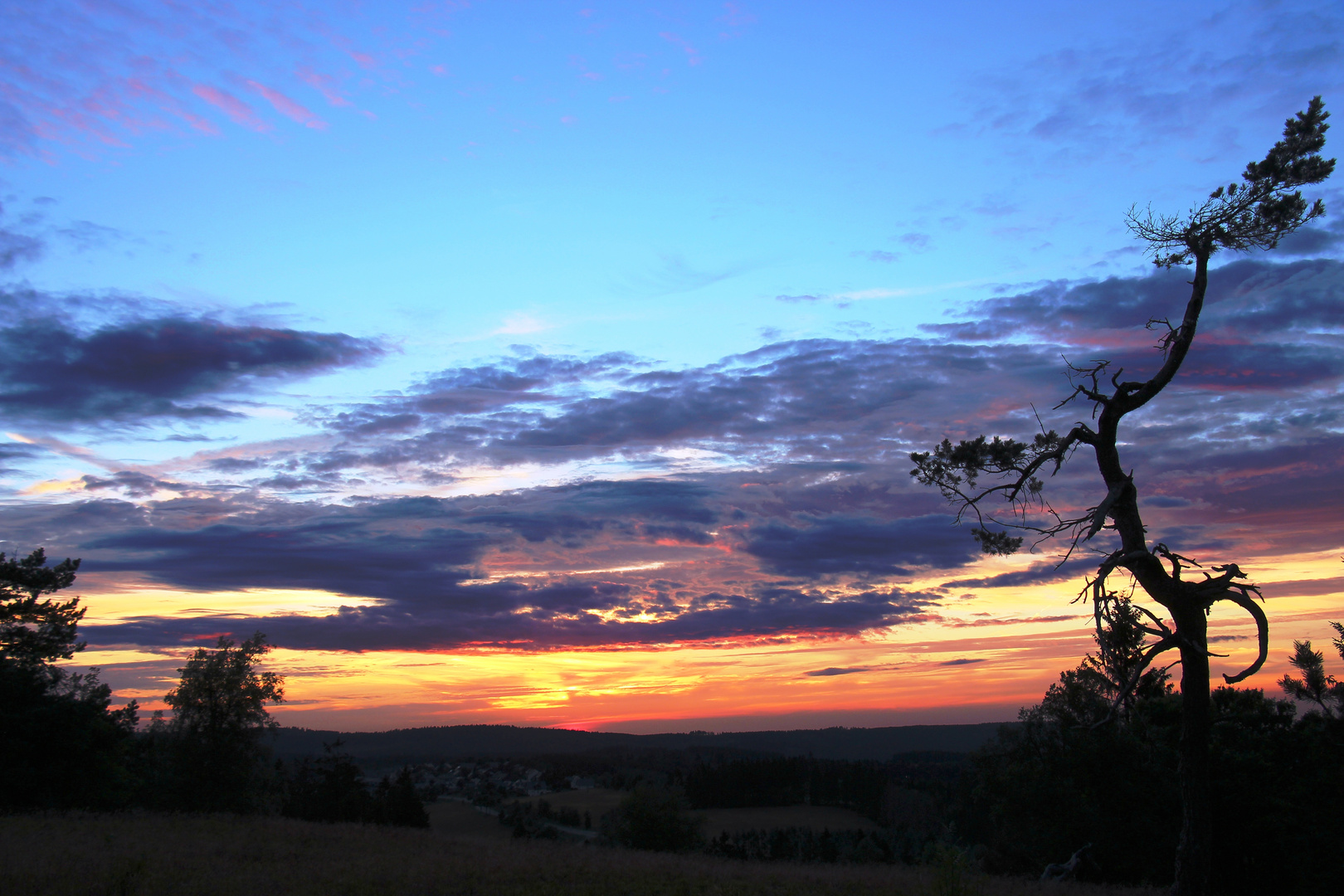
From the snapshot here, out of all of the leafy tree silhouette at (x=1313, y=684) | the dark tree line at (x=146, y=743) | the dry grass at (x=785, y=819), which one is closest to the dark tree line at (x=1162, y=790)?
the leafy tree silhouette at (x=1313, y=684)

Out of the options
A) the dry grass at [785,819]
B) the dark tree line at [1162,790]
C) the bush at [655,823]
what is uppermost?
the dark tree line at [1162,790]

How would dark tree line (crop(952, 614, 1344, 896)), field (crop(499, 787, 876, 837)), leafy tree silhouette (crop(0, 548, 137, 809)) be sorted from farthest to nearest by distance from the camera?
field (crop(499, 787, 876, 837)), leafy tree silhouette (crop(0, 548, 137, 809)), dark tree line (crop(952, 614, 1344, 896))

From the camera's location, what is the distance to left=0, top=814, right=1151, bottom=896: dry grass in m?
13.8

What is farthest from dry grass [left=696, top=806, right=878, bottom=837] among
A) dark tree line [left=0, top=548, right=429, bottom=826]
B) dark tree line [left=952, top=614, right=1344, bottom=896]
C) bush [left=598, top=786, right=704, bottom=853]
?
dark tree line [left=952, top=614, right=1344, bottom=896]

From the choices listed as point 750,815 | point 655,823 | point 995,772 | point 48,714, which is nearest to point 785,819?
point 750,815

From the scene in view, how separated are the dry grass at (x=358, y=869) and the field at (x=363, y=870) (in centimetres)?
4

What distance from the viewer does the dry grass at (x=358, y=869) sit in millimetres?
13758

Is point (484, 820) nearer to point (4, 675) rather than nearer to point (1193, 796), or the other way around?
point (4, 675)

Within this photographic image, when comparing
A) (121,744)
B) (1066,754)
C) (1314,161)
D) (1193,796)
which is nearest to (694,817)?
(1066,754)

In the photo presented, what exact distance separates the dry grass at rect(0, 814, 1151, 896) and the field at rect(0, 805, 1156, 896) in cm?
4

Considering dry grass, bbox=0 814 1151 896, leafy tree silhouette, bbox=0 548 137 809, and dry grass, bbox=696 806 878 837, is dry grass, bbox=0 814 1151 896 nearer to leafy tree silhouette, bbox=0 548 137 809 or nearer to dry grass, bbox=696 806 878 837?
leafy tree silhouette, bbox=0 548 137 809

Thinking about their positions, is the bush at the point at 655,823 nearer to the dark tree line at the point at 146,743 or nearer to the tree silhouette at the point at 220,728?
the dark tree line at the point at 146,743

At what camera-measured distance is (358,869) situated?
Result: 53.9 feet

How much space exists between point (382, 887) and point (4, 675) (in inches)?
1008
